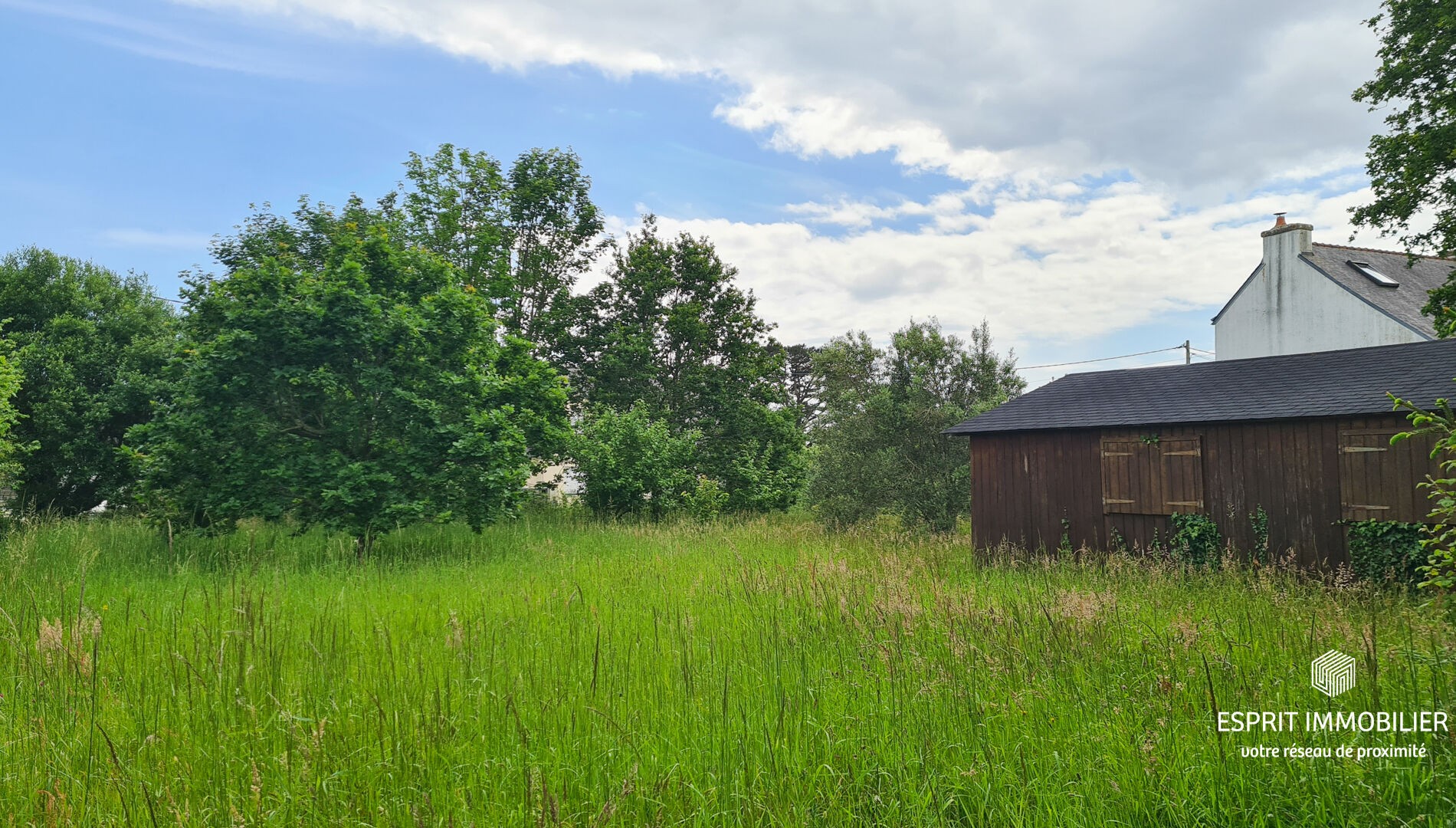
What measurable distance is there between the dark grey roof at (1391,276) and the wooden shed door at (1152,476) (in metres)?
16.3

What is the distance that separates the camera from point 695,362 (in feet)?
79.9

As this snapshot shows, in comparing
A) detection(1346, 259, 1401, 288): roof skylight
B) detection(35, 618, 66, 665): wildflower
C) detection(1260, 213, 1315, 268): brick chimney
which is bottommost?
detection(35, 618, 66, 665): wildflower

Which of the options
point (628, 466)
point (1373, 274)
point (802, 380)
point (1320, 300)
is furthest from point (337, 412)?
point (802, 380)

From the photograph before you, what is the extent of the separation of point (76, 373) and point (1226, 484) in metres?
24.7

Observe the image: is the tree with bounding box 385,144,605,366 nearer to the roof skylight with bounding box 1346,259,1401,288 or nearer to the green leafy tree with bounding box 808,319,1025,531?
the green leafy tree with bounding box 808,319,1025,531

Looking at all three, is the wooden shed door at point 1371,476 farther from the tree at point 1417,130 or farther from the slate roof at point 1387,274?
the slate roof at point 1387,274

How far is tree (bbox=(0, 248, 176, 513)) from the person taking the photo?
16.6m

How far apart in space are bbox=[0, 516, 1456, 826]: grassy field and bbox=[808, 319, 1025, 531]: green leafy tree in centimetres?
839

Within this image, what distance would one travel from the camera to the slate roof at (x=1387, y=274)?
73.4 ft

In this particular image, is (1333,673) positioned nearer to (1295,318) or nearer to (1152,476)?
(1152,476)

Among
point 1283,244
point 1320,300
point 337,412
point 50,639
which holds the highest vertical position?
point 1283,244

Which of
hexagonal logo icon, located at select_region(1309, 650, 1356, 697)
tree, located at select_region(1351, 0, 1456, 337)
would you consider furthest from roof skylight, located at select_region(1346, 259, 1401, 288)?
hexagonal logo icon, located at select_region(1309, 650, 1356, 697)

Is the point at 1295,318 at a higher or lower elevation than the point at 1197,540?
higher

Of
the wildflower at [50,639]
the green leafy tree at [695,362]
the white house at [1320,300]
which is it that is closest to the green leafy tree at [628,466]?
the green leafy tree at [695,362]
